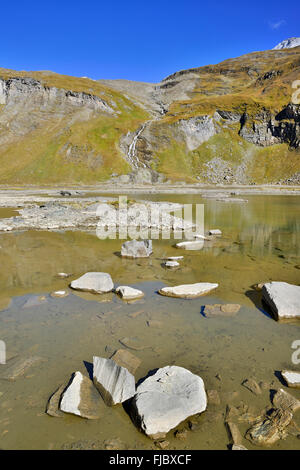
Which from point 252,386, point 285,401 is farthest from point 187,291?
point 285,401

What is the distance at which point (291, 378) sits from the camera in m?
5.83

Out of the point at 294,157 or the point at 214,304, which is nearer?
the point at 214,304

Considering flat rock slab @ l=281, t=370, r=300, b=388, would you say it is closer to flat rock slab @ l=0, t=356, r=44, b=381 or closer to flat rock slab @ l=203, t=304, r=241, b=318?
flat rock slab @ l=203, t=304, r=241, b=318

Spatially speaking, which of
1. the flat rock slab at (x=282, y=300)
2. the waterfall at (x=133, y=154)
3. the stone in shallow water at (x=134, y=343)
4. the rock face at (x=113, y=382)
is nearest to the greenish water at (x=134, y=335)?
the stone in shallow water at (x=134, y=343)

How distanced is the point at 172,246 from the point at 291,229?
13.7 meters

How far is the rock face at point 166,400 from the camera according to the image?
4.59m

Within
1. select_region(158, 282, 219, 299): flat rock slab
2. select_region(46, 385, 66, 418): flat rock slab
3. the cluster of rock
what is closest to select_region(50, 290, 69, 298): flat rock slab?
select_region(158, 282, 219, 299): flat rock slab

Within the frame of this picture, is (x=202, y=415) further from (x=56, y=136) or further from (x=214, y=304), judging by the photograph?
(x=56, y=136)

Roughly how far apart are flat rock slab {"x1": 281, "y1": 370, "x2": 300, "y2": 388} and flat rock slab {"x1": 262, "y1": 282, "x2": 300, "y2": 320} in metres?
2.63

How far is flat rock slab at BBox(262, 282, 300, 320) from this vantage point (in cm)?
850

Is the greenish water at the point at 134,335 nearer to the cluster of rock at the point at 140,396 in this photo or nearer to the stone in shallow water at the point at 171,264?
the cluster of rock at the point at 140,396

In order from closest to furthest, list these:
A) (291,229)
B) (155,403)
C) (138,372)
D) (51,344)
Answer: (155,403) → (138,372) → (51,344) → (291,229)

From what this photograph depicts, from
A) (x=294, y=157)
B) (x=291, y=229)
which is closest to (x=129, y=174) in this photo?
(x=294, y=157)

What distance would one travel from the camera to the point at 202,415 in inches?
196
